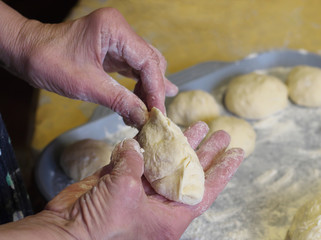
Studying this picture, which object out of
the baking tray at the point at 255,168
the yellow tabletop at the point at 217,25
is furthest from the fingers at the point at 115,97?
the yellow tabletop at the point at 217,25

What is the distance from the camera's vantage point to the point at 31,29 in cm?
122

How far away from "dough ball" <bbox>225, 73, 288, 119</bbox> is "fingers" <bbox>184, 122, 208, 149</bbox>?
0.68 metres

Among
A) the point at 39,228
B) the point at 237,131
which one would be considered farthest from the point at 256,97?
the point at 39,228

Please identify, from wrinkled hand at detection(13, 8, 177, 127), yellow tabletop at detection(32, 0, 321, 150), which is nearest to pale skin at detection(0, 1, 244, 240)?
wrinkled hand at detection(13, 8, 177, 127)

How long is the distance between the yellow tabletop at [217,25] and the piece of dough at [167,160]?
4.47 ft

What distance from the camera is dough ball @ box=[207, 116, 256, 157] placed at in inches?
66.8

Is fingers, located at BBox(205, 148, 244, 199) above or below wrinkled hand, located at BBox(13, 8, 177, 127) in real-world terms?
below

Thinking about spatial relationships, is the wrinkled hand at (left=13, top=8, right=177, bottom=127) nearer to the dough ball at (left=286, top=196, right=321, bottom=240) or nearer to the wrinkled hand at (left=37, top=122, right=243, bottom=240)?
the wrinkled hand at (left=37, top=122, right=243, bottom=240)

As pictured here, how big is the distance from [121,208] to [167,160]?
1.03 feet

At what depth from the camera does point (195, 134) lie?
1276mm

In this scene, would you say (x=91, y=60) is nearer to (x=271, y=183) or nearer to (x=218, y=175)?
(x=218, y=175)

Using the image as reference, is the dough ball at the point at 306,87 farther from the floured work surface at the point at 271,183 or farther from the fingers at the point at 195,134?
the fingers at the point at 195,134

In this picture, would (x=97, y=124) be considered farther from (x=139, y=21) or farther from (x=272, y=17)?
(x=272, y=17)

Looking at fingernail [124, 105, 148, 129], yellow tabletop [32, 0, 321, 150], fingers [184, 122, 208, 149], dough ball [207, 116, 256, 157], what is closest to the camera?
fingernail [124, 105, 148, 129]
